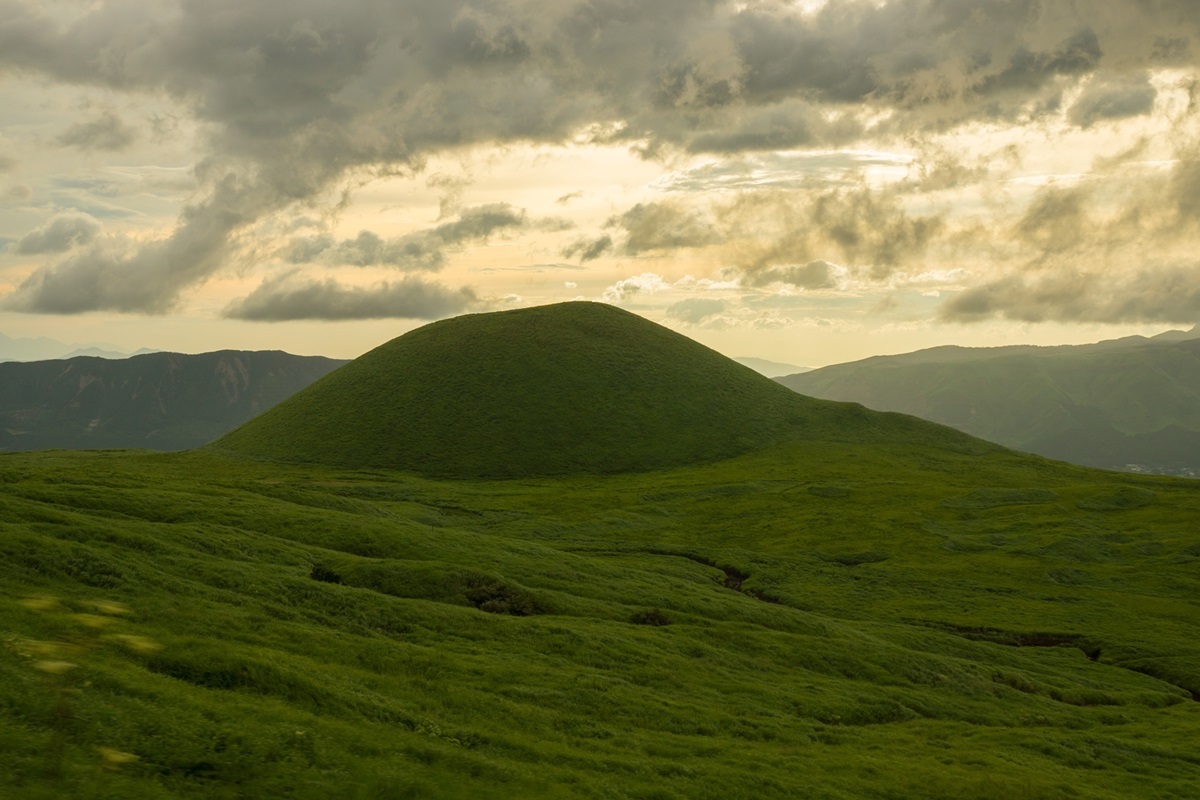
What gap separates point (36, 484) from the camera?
62.1 meters

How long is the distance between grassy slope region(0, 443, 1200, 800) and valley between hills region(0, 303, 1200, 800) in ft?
0.62

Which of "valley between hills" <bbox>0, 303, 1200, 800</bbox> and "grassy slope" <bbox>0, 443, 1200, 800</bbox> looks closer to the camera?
"grassy slope" <bbox>0, 443, 1200, 800</bbox>

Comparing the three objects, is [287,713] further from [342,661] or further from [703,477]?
[703,477]

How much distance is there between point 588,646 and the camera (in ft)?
164

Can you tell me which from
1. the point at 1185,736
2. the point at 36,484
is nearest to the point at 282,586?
the point at 36,484

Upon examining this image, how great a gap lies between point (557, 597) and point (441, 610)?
43.6 feet

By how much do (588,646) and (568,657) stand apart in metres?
2.45

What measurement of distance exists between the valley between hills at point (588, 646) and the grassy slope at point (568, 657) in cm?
19

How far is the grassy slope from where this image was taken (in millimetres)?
26688

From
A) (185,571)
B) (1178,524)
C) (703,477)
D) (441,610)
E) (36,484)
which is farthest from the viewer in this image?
(703,477)

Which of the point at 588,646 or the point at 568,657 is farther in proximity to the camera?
the point at 588,646

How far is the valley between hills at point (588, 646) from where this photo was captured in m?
27.0

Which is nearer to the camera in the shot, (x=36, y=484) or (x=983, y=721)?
(x=983, y=721)

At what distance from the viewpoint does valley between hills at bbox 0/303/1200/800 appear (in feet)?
88.5
